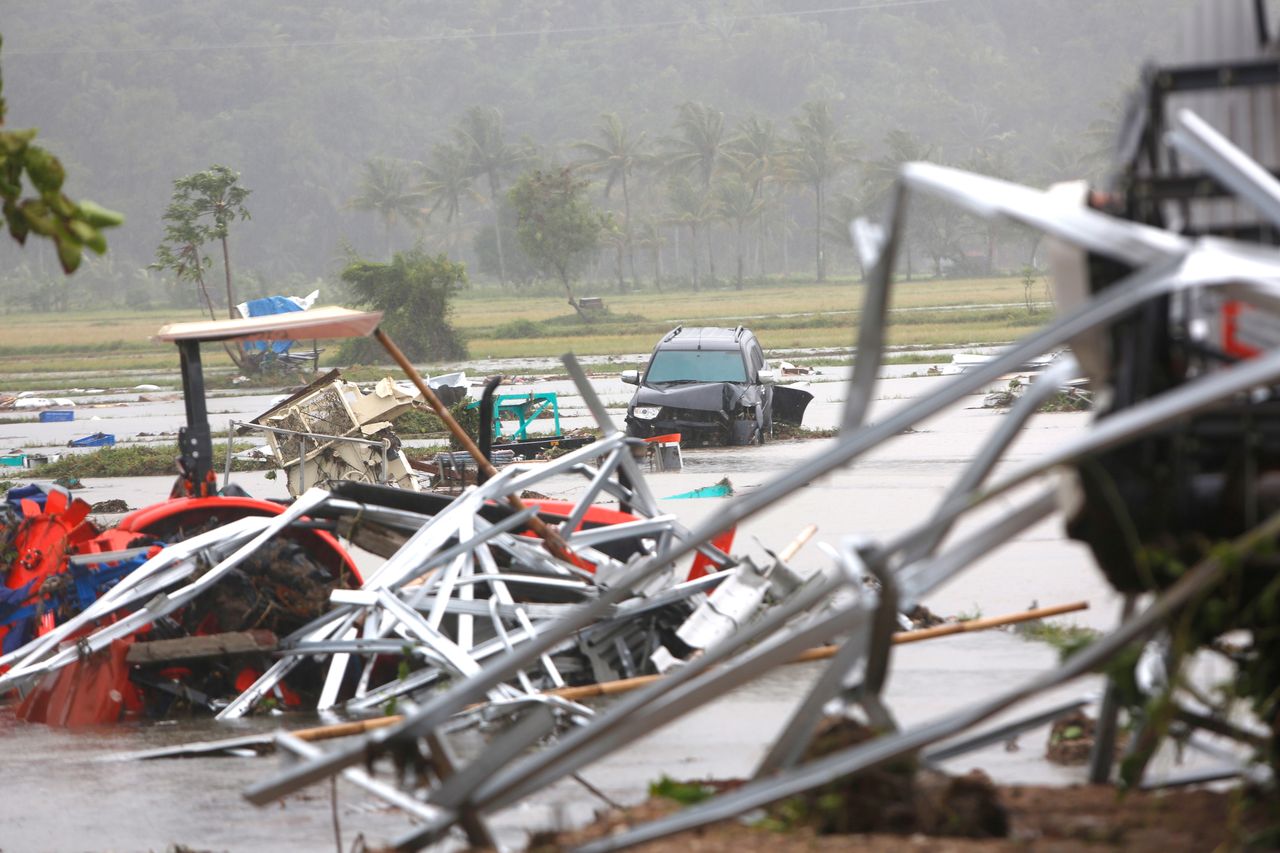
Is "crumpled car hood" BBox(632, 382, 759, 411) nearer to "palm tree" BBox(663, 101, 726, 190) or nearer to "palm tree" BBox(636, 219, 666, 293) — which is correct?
"palm tree" BBox(636, 219, 666, 293)

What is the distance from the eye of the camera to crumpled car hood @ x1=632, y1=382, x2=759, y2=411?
22.7 metres

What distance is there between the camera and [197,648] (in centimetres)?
802

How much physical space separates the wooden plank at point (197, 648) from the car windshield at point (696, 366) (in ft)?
52.2

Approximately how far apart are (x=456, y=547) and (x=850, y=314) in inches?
2641

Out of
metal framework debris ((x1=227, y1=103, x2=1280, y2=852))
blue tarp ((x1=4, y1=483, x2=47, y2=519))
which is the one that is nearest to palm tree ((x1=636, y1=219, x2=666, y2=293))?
blue tarp ((x1=4, y1=483, x2=47, y2=519))

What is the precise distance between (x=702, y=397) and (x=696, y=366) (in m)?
1.18

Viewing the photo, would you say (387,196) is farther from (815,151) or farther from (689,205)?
(815,151)

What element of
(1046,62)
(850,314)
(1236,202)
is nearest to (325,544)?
(1236,202)

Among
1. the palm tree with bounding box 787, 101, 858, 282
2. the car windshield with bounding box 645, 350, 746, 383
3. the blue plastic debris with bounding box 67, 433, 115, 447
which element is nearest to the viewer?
the car windshield with bounding box 645, 350, 746, 383

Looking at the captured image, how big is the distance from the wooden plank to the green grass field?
41.9 meters

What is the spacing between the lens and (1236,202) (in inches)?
169

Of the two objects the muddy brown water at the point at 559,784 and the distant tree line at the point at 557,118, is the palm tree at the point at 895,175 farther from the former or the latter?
the muddy brown water at the point at 559,784

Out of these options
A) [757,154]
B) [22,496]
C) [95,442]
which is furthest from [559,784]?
[757,154]

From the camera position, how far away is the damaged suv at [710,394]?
74.5 feet
